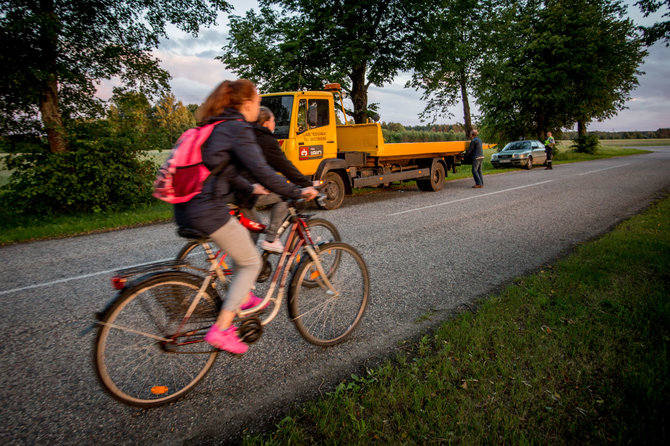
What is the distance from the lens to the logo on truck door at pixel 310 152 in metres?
9.06

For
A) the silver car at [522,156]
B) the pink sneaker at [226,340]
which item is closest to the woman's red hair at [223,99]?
the pink sneaker at [226,340]

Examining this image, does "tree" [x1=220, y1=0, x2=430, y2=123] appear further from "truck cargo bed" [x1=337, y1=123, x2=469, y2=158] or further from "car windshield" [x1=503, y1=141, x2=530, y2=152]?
"car windshield" [x1=503, y1=141, x2=530, y2=152]

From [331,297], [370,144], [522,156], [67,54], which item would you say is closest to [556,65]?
[522,156]

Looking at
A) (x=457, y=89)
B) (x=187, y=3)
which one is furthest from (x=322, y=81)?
(x=457, y=89)

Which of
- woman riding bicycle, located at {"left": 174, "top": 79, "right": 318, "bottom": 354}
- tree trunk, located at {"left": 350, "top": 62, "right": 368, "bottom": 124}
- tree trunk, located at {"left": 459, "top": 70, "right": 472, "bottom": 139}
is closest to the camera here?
woman riding bicycle, located at {"left": 174, "top": 79, "right": 318, "bottom": 354}

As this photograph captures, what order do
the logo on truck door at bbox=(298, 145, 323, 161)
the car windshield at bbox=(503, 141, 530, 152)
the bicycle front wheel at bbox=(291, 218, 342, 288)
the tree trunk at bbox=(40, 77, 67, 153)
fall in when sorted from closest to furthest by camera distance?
the bicycle front wheel at bbox=(291, 218, 342, 288) → the tree trunk at bbox=(40, 77, 67, 153) → the logo on truck door at bbox=(298, 145, 323, 161) → the car windshield at bbox=(503, 141, 530, 152)

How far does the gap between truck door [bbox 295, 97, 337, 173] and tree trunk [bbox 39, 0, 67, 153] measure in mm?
5598

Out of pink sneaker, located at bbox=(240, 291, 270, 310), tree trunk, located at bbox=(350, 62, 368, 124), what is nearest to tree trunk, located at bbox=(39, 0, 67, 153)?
pink sneaker, located at bbox=(240, 291, 270, 310)

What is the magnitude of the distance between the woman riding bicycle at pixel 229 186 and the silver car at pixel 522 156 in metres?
23.7

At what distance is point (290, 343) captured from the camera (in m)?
3.14

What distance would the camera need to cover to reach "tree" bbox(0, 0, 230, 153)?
780 cm

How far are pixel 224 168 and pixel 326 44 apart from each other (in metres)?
15.5

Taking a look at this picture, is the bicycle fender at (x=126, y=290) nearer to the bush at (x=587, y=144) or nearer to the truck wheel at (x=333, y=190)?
the truck wheel at (x=333, y=190)

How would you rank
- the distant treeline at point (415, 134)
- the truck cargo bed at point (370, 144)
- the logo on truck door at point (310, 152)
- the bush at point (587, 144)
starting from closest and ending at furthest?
the logo on truck door at point (310, 152) < the truck cargo bed at point (370, 144) < the distant treeline at point (415, 134) < the bush at point (587, 144)
